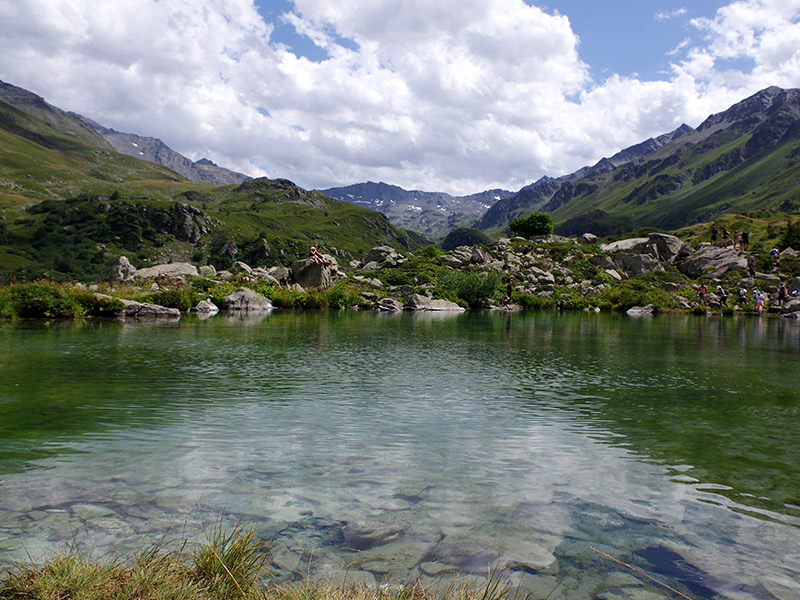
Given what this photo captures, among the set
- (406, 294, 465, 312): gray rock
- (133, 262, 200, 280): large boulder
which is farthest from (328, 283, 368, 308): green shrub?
(133, 262, 200, 280): large boulder

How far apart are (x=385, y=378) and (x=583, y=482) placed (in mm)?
10093

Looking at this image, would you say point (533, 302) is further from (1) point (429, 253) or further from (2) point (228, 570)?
(2) point (228, 570)

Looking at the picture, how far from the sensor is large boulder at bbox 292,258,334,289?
73.8 meters

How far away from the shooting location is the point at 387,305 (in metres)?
69.6

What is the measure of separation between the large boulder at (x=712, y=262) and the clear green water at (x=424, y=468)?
3280 inches

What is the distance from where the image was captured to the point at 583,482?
27.2ft

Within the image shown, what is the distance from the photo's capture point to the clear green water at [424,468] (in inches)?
226

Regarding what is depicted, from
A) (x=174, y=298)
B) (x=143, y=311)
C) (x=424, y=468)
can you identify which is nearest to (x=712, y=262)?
(x=174, y=298)

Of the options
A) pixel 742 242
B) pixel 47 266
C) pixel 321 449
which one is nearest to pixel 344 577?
pixel 321 449

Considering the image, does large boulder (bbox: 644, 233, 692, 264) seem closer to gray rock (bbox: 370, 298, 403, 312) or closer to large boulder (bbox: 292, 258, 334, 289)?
gray rock (bbox: 370, 298, 403, 312)

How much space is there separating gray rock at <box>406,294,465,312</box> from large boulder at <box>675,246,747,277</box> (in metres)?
52.6

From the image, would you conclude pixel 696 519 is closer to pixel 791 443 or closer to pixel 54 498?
pixel 791 443

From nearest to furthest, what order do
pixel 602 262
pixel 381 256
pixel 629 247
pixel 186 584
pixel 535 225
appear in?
pixel 186 584 < pixel 602 262 < pixel 629 247 < pixel 381 256 < pixel 535 225

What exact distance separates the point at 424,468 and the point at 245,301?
55292mm
